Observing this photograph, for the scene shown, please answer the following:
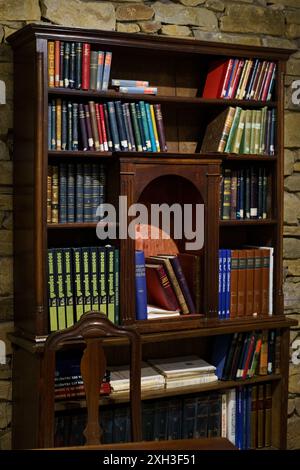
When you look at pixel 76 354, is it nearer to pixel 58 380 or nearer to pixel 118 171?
pixel 58 380

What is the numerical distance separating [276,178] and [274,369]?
3.02 ft

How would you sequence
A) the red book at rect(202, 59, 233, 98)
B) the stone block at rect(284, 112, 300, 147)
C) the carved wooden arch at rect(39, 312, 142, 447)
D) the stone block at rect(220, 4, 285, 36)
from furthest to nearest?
the stone block at rect(284, 112, 300, 147) < the stone block at rect(220, 4, 285, 36) < the red book at rect(202, 59, 233, 98) < the carved wooden arch at rect(39, 312, 142, 447)

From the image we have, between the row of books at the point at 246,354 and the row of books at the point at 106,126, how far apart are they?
0.97m

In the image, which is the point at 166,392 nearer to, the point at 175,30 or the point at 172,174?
the point at 172,174

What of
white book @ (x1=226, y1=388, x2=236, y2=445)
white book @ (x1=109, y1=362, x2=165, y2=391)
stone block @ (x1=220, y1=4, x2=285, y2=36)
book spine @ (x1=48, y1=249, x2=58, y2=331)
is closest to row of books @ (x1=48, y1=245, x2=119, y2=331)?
book spine @ (x1=48, y1=249, x2=58, y2=331)

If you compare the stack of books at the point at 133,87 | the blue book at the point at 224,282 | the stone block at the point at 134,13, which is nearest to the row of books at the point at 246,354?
the blue book at the point at 224,282

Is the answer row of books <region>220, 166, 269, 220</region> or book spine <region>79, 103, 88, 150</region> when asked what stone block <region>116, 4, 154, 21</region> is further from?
row of books <region>220, 166, 269, 220</region>

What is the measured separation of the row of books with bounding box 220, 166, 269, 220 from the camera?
3.41 m

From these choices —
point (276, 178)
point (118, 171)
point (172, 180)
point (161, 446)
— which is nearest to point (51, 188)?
point (118, 171)

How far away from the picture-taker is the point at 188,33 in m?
3.54

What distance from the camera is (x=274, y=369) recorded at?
11.6 feet

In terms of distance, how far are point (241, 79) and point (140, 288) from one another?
1.08m

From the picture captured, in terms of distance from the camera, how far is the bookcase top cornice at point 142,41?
293 cm

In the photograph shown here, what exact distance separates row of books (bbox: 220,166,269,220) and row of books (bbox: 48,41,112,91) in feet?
2.44
